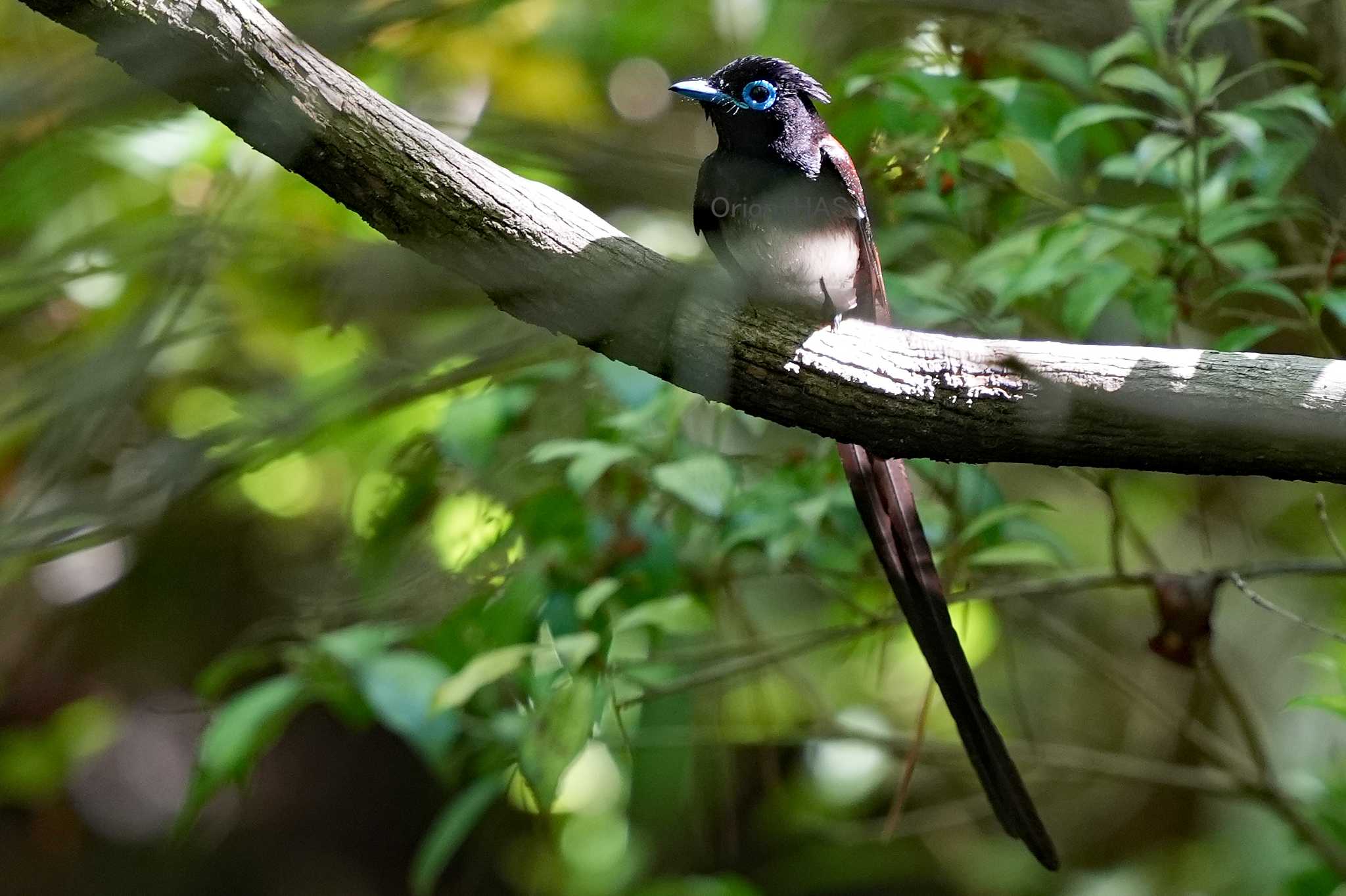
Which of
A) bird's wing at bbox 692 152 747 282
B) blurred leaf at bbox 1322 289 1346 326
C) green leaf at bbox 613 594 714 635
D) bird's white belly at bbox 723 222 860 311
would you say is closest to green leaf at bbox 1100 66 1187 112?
blurred leaf at bbox 1322 289 1346 326

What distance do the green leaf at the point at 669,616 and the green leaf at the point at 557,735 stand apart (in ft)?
0.38

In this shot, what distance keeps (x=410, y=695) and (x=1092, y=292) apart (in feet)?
4.36

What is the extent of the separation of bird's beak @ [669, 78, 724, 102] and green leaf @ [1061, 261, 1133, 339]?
0.75 m

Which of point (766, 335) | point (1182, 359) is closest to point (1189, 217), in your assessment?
point (1182, 359)

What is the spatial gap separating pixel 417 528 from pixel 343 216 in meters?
1.27

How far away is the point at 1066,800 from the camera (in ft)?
14.4

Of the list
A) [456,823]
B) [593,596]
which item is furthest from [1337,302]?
[456,823]

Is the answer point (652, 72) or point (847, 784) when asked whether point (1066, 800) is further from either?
Answer: point (652, 72)

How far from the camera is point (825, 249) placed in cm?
222

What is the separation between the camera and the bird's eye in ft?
7.63

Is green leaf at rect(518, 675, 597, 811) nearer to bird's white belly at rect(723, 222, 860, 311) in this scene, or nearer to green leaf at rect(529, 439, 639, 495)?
green leaf at rect(529, 439, 639, 495)

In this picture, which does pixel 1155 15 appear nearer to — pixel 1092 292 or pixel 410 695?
pixel 1092 292

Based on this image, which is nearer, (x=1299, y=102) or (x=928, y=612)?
(x=1299, y=102)

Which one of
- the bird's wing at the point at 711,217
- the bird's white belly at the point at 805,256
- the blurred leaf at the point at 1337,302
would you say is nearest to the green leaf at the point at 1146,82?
the blurred leaf at the point at 1337,302
